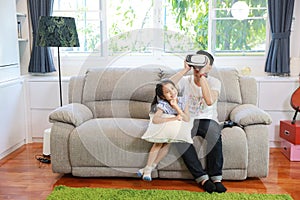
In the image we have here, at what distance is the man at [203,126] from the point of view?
2.66 meters

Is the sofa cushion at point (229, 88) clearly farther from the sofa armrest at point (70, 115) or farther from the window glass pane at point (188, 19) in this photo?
the sofa armrest at point (70, 115)

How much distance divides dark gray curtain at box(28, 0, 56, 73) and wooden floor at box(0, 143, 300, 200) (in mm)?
1183

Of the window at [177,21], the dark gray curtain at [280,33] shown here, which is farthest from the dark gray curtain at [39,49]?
the dark gray curtain at [280,33]

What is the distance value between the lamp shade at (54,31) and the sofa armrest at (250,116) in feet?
5.45

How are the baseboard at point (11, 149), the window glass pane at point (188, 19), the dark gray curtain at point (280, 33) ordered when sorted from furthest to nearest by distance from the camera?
the window glass pane at point (188, 19), the dark gray curtain at point (280, 33), the baseboard at point (11, 149)

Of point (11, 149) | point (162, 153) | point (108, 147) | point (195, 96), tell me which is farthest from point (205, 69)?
point (11, 149)

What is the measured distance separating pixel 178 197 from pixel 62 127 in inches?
42.4

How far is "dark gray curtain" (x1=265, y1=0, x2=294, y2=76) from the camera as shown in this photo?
12.1 ft

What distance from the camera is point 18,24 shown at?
400cm

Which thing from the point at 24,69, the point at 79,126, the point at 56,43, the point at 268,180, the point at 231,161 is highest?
the point at 56,43

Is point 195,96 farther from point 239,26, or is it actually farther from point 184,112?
point 239,26

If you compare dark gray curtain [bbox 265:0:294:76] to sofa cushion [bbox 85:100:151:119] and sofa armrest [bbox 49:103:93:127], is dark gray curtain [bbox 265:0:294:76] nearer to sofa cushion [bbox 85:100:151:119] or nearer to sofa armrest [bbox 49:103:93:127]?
sofa cushion [bbox 85:100:151:119]

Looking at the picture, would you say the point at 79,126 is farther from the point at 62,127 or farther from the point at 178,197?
the point at 178,197

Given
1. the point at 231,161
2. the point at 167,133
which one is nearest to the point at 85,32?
the point at 167,133
